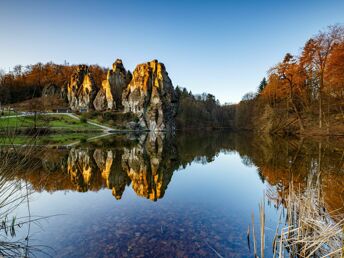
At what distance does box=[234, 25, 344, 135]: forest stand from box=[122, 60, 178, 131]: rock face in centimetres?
2865

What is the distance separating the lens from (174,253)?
439 cm

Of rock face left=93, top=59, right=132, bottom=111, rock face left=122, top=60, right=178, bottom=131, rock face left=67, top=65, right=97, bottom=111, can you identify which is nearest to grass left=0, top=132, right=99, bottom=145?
rock face left=122, top=60, right=178, bottom=131

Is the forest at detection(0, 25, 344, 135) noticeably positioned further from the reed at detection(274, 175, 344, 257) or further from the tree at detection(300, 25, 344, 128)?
the reed at detection(274, 175, 344, 257)

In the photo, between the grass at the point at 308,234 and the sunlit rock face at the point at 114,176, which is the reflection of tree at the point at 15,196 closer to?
the sunlit rock face at the point at 114,176

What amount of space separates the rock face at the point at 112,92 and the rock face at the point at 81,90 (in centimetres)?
326

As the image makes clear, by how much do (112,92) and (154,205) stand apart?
68588 millimetres

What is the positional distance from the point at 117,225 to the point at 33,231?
2.01 metres

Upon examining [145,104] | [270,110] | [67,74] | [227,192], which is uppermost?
[67,74]

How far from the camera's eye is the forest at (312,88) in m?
25.3

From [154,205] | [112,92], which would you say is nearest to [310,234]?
[154,205]

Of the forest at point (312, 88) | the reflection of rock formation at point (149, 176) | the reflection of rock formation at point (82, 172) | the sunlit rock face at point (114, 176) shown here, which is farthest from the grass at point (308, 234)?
the forest at point (312, 88)

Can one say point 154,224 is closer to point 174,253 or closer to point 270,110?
point 174,253

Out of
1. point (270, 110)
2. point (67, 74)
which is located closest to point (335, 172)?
point (270, 110)

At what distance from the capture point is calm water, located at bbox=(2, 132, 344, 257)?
4652 mm
